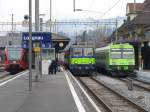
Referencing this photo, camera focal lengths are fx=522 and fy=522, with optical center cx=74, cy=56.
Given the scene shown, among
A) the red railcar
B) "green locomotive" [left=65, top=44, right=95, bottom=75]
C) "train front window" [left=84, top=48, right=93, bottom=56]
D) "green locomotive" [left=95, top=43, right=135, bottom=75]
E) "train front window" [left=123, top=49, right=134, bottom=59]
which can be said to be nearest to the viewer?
"green locomotive" [left=95, top=43, right=135, bottom=75]

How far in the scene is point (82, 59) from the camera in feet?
164

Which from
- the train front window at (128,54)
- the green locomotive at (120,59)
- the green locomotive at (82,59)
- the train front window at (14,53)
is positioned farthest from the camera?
the train front window at (14,53)

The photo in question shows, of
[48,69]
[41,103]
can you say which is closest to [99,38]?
[48,69]

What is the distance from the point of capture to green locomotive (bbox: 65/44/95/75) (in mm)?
49656

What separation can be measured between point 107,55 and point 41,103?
1253 inches

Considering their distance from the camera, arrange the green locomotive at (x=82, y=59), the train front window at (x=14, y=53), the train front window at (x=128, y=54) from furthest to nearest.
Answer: the train front window at (x=14, y=53) → the green locomotive at (x=82, y=59) → the train front window at (x=128, y=54)

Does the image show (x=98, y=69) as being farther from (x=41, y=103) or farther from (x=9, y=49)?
(x=41, y=103)

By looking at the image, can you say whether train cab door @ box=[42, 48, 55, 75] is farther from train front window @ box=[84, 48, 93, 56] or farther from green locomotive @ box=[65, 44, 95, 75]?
train front window @ box=[84, 48, 93, 56]

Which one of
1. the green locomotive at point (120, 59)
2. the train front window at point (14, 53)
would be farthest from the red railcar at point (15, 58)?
the green locomotive at point (120, 59)

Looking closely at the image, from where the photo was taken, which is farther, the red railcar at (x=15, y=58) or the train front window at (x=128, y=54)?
the red railcar at (x=15, y=58)

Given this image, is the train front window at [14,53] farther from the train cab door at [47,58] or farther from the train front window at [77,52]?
the train cab door at [47,58]

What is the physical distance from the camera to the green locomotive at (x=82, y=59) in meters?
49.7

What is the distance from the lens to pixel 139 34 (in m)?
71.9

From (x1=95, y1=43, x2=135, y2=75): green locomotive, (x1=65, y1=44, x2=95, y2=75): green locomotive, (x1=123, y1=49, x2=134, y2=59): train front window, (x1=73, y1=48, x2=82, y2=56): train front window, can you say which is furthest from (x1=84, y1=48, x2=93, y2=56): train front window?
(x1=123, y1=49, x2=134, y2=59): train front window
